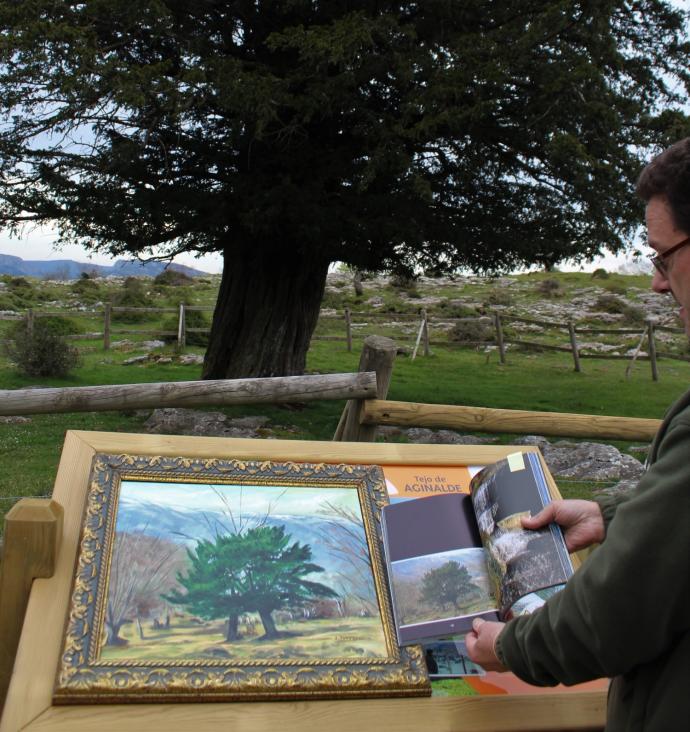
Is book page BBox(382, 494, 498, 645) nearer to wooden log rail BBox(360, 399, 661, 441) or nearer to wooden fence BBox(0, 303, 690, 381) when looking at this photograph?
wooden log rail BBox(360, 399, 661, 441)

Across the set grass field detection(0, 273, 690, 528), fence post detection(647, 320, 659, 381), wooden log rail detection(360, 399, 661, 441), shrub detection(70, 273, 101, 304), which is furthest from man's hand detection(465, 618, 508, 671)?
shrub detection(70, 273, 101, 304)

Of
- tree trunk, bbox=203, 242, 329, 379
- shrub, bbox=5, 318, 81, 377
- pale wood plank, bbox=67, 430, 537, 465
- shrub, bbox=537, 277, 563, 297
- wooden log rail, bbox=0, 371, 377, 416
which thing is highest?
pale wood plank, bbox=67, 430, 537, 465

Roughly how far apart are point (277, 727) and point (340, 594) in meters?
0.43

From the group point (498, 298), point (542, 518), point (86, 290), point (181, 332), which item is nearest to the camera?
point (542, 518)

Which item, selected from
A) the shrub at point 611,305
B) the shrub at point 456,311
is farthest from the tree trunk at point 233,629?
the shrub at point 611,305

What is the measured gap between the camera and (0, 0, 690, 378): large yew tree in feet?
28.3

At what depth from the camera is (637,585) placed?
124 cm

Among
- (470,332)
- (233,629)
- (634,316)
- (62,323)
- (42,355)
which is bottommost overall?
(62,323)

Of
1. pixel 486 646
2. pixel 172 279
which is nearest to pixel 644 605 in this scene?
pixel 486 646

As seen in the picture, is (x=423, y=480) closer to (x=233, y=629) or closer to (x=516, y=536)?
(x=516, y=536)

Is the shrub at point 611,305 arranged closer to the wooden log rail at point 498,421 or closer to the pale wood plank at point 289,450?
the wooden log rail at point 498,421

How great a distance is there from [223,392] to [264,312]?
759 centimetres

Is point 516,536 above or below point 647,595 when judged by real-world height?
below

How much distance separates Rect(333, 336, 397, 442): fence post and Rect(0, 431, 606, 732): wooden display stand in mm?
2023
